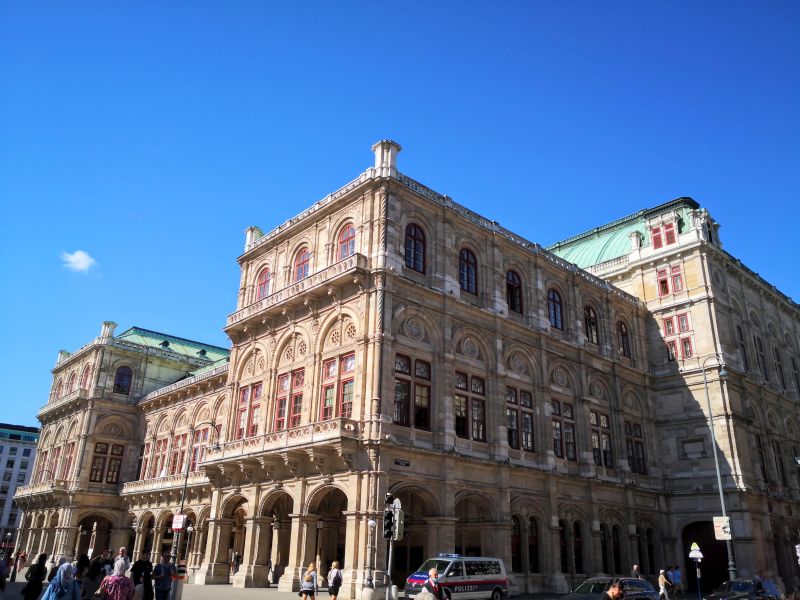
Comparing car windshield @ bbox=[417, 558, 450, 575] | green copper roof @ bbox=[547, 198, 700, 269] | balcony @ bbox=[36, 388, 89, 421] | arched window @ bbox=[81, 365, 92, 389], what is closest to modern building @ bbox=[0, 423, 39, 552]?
balcony @ bbox=[36, 388, 89, 421]

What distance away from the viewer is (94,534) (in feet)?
183

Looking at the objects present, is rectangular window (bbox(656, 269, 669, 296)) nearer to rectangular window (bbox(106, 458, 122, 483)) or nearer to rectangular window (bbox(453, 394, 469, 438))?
rectangular window (bbox(453, 394, 469, 438))

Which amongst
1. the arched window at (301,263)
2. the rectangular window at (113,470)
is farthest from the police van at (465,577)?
the rectangular window at (113,470)

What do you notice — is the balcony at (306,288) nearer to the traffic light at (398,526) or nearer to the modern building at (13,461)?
the traffic light at (398,526)

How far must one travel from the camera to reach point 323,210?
120 ft

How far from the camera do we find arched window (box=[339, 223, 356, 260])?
3430cm

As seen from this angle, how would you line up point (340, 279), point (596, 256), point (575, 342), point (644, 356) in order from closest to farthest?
point (340, 279), point (575, 342), point (644, 356), point (596, 256)

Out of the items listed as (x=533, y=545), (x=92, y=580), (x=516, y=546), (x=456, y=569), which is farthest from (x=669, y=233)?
(x=92, y=580)

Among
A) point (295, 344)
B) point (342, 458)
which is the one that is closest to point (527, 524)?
point (342, 458)

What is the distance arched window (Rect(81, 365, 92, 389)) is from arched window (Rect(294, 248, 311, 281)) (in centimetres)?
3369

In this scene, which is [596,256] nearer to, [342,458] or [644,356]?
[644,356]

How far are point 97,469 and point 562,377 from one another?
1676 inches

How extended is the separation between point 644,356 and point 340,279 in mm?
26489

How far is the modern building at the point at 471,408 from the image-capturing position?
99.7ft
